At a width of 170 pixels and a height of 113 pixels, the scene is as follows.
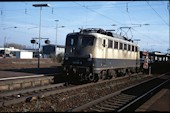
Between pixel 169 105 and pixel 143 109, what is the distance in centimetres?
174

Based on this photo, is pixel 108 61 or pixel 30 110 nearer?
pixel 30 110

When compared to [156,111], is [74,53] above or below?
above

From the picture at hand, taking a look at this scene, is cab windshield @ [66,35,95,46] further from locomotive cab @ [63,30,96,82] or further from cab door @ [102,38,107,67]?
cab door @ [102,38,107,67]

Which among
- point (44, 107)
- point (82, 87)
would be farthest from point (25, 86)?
point (44, 107)

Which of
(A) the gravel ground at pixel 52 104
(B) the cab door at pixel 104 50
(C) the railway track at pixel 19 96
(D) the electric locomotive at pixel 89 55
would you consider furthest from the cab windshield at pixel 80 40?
(A) the gravel ground at pixel 52 104

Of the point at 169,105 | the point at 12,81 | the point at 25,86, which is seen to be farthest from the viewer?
the point at 25,86

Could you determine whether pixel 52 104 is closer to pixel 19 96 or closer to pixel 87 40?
pixel 19 96

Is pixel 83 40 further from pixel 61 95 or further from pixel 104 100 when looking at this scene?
pixel 104 100

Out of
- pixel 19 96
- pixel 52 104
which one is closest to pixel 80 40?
pixel 19 96

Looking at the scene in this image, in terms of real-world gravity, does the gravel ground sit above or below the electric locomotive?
below

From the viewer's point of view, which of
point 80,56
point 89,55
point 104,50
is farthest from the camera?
point 104,50

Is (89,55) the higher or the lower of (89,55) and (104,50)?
the lower

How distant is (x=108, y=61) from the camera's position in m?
21.0

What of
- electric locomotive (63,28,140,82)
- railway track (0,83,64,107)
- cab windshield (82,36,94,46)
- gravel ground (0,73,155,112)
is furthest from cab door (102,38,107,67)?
gravel ground (0,73,155,112)
